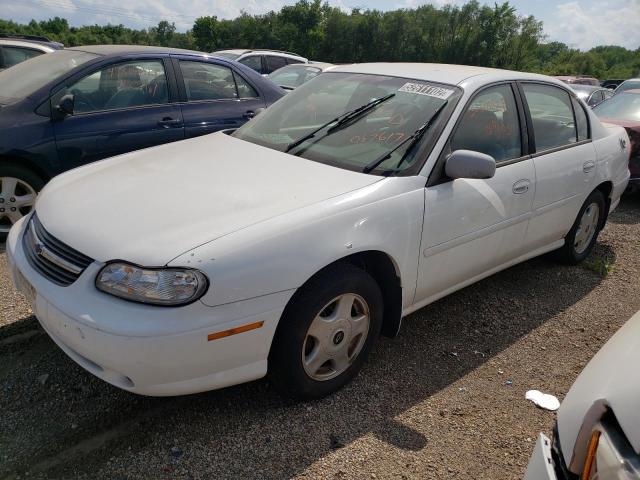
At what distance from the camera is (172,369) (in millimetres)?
2145

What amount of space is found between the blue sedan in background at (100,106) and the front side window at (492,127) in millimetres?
2838

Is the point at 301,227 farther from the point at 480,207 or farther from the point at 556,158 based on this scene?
the point at 556,158

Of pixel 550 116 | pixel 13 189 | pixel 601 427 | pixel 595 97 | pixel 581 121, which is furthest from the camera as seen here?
pixel 595 97

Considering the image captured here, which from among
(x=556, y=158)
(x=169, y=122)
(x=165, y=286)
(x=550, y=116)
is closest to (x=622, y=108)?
(x=550, y=116)

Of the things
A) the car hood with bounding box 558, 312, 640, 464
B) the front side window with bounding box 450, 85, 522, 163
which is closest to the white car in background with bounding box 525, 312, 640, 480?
the car hood with bounding box 558, 312, 640, 464

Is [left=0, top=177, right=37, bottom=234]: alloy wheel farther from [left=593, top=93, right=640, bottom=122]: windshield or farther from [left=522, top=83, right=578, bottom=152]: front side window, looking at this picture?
[left=593, top=93, right=640, bottom=122]: windshield

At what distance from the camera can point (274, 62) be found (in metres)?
15.0

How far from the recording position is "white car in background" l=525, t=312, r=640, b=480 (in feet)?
4.34

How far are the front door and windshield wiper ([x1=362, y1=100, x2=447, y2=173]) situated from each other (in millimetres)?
149

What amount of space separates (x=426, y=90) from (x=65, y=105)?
9.92ft

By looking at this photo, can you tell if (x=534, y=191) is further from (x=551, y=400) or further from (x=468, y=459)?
(x=468, y=459)

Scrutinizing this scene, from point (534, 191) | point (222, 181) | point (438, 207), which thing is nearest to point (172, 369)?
point (222, 181)

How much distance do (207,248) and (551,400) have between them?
6.72 feet

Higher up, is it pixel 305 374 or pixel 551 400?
pixel 305 374
